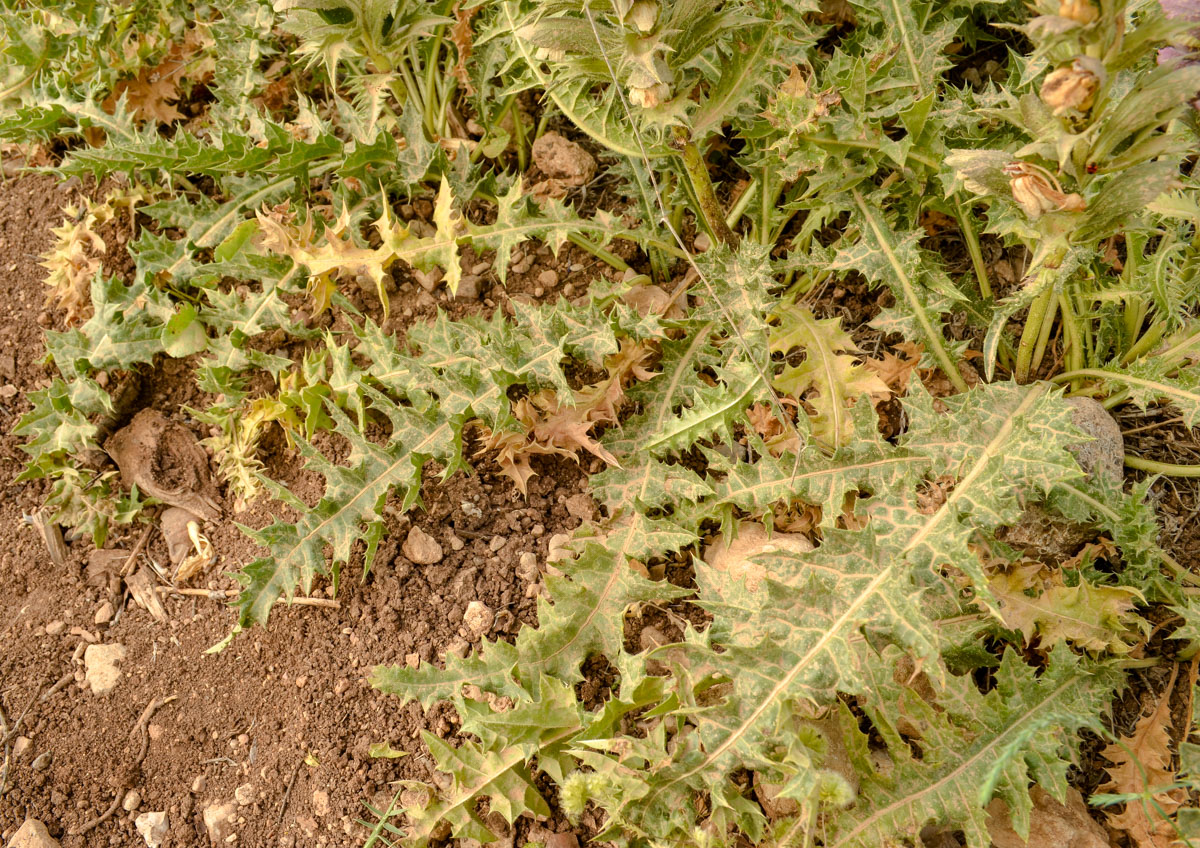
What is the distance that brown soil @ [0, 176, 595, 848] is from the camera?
6.86 feet

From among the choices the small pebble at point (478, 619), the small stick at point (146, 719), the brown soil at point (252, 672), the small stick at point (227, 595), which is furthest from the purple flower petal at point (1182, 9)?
the small stick at point (146, 719)

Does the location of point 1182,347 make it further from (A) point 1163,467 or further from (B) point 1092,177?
(B) point 1092,177

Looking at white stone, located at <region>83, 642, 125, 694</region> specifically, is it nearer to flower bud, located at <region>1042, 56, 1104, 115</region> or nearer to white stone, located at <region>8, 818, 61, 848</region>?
white stone, located at <region>8, 818, 61, 848</region>

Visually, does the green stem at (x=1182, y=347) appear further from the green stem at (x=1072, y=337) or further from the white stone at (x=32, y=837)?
the white stone at (x=32, y=837)

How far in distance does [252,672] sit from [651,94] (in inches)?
66.3

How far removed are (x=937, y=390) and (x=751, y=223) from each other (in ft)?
2.34

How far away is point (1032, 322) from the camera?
2109mm

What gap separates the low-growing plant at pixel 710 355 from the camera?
1.71 metres

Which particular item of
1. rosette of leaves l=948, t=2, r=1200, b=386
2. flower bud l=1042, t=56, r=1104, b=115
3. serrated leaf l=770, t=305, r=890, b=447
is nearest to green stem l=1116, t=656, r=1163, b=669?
rosette of leaves l=948, t=2, r=1200, b=386

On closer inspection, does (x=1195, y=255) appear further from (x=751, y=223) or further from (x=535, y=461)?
(x=535, y=461)

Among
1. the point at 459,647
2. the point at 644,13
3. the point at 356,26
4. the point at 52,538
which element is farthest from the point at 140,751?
the point at 644,13

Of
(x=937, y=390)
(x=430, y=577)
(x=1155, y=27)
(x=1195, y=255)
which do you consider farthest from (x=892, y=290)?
(x=430, y=577)

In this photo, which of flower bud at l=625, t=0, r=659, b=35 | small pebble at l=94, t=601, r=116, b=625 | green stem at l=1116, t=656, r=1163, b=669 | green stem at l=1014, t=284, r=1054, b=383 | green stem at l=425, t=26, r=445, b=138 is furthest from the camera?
green stem at l=425, t=26, r=445, b=138

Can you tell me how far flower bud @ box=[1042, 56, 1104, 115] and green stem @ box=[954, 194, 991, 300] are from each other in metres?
0.82
